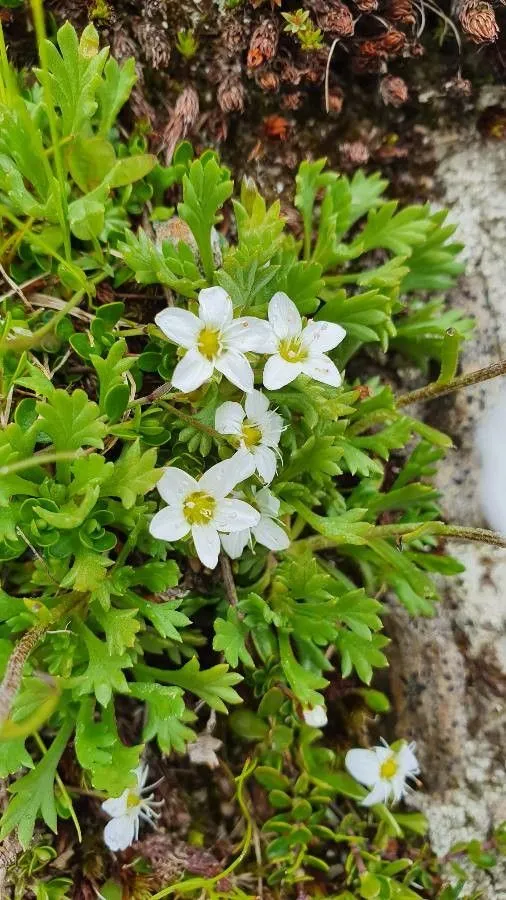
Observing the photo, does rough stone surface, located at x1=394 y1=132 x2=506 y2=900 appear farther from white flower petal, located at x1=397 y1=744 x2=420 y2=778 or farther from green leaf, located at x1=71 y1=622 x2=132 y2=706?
green leaf, located at x1=71 y1=622 x2=132 y2=706

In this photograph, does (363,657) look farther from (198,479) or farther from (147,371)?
(147,371)

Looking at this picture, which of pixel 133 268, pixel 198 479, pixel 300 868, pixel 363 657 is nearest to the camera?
pixel 198 479

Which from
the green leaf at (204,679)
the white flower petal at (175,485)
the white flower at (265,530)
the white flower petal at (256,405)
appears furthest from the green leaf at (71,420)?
the green leaf at (204,679)

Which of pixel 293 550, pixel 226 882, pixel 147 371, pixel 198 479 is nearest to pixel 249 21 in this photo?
pixel 147 371

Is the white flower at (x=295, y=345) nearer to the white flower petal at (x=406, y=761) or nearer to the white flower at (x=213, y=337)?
the white flower at (x=213, y=337)

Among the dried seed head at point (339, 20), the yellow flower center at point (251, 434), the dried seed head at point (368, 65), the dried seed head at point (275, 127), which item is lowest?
the yellow flower center at point (251, 434)

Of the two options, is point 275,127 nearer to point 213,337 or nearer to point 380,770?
point 213,337

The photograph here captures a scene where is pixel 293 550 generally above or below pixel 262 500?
below
